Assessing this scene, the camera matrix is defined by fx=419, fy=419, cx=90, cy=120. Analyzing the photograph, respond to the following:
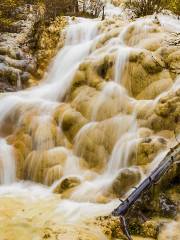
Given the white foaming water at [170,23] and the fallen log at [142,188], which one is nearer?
the fallen log at [142,188]

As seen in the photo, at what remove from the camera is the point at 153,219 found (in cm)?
A: 680

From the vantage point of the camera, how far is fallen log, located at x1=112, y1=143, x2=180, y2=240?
6.63 m

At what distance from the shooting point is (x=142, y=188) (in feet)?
22.4

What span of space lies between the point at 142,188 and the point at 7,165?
406 centimetres

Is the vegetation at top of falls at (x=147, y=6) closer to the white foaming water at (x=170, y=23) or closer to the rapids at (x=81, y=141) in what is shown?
the white foaming water at (x=170, y=23)

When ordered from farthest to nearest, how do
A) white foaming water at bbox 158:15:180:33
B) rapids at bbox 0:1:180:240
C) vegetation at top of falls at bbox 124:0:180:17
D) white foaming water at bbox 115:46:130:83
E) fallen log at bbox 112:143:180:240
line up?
vegetation at top of falls at bbox 124:0:180:17 → white foaming water at bbox 158:15:180:33 → white foaming water at bbox 115:46:130:83 → rapids at bbox 0:1:180:240 → fallen log at bbox 112:143:180:240

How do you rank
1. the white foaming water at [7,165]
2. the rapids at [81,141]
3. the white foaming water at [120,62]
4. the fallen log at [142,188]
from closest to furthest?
the fallen log at [142,188] → the rapids at [81,141] → the white foaming water at [7,165] → the white foaming water at [120,62]

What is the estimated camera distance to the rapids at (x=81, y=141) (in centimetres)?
→ 754

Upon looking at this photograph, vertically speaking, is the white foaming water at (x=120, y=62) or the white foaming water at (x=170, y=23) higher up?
the white foaming water at (x=170, y=23)

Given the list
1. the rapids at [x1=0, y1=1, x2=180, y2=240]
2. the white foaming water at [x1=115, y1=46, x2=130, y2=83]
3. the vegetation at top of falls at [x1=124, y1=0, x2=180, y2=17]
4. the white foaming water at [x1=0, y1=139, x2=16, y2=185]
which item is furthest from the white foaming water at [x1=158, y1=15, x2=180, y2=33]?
the white foaming water at [x1=0, y1=139, x2=16, y2=185]

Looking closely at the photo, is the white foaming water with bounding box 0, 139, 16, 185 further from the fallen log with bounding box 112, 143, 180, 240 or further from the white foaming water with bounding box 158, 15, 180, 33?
the white foaming water with bounding box 158, 15, 180, 33

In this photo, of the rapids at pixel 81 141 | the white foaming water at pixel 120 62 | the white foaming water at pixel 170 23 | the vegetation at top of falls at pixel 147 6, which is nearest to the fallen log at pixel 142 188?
the rapids at pixel 81 141

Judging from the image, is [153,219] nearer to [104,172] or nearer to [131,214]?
[131,214]

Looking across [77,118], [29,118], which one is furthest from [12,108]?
[77,118]
